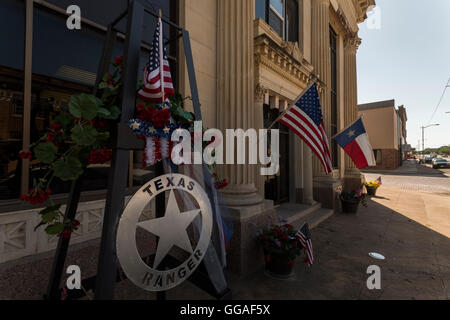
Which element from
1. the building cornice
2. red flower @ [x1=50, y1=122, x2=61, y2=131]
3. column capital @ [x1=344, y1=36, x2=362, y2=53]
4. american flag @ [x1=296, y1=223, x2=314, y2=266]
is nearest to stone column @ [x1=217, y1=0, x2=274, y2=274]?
the building cornice

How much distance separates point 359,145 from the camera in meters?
6.88

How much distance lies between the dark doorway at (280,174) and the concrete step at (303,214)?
401 millimetres

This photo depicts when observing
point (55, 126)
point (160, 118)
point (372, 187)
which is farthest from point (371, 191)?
point (55, 126)

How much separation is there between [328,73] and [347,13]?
226 inches

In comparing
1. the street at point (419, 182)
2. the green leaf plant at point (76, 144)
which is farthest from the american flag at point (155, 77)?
the street at point (419, 182)

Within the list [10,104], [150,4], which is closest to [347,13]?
[150,4]

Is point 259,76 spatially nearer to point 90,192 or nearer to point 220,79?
point 220,79

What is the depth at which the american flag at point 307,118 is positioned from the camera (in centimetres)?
415

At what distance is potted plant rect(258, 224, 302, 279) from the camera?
3.54 m

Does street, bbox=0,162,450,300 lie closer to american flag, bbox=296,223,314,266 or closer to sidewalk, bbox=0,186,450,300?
sidewalk, bbox=0,186,450,300

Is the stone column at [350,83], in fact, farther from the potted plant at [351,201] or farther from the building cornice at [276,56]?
the building cornice at [276,56]

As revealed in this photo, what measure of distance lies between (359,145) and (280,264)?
5.32 metres

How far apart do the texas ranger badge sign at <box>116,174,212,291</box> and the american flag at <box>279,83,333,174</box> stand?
8.76 feet

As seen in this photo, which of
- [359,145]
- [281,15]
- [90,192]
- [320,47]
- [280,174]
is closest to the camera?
[90,192]
